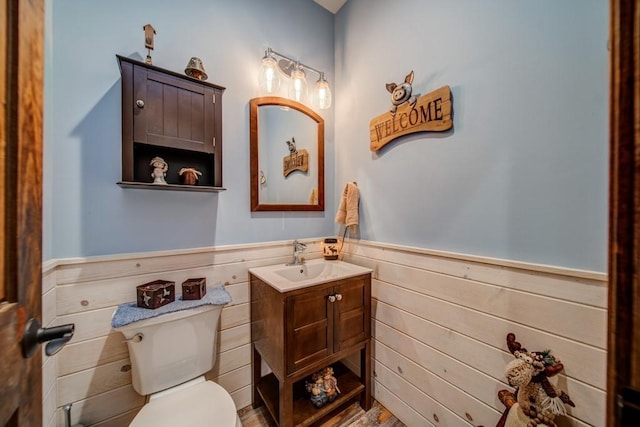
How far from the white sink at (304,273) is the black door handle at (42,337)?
2.52 ft

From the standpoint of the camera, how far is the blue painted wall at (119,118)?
1.06 m

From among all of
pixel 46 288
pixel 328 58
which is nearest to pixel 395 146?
pixel 328 58

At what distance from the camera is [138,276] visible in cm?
121

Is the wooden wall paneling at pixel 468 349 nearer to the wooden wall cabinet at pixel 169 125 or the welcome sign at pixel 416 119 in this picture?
the welcome sign at pixel 416 119

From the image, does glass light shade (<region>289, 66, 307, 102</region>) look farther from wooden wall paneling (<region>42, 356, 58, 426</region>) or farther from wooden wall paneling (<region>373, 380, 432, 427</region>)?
wooden wall paneling (<region>373, 380, 432, 427</region>)

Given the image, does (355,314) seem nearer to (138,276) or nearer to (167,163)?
(138,276)

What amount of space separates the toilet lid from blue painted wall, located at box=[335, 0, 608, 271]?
3.97ft

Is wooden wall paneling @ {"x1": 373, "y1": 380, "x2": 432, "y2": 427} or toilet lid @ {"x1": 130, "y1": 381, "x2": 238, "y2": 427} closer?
toilet lid @ {"x1": 130, "y1": 381, "x2": 238, "y2": 427}

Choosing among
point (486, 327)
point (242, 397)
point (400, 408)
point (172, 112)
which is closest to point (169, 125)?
point (172, 112)

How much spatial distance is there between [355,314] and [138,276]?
1.22 m

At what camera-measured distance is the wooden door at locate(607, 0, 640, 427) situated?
0.35 m

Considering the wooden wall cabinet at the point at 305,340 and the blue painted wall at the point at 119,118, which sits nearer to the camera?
the blue painted wall at the point at 119,118

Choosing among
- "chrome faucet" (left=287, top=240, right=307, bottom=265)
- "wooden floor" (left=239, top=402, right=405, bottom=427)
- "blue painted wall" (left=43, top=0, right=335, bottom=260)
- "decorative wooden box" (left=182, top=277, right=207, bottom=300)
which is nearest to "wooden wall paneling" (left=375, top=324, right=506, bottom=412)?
"wooden floor" (left=239, top=402, right=405, bottom=427)

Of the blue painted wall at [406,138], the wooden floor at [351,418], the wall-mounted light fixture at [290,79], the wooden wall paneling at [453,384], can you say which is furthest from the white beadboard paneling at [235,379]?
the wall-mounted light fixture at [290,79]
